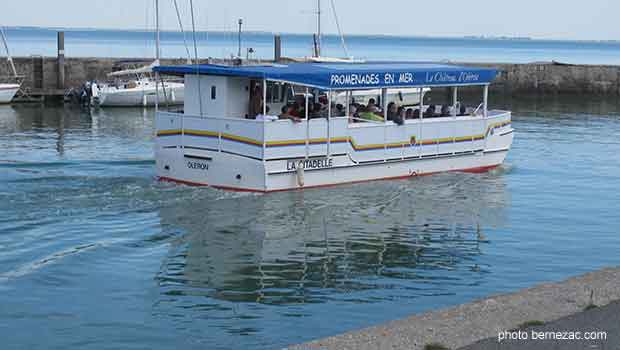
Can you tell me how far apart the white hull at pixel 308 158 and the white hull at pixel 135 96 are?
22150 millimetres

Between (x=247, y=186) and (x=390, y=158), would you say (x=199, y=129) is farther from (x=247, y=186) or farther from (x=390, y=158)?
(x=390, y=158)

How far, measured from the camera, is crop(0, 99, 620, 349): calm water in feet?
40.3

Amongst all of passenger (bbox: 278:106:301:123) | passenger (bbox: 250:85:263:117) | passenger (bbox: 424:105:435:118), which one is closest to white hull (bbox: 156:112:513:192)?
passenger (bbox: 278:106:301:123)

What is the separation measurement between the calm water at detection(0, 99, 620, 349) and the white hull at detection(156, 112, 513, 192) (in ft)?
1.22

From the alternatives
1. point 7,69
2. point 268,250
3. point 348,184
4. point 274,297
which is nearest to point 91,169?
point 348,184

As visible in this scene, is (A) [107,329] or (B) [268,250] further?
(B) [268,250]

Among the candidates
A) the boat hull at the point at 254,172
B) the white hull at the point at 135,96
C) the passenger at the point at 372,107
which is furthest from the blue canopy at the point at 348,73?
the white hull at the point at 135,96

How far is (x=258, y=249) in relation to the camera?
1664cm

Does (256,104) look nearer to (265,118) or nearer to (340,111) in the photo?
(265,118)

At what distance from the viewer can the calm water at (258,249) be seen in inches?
484

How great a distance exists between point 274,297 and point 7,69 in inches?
1461

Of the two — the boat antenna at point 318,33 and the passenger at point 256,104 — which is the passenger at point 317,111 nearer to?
the passenger at point 256,104

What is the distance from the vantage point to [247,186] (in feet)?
68.0

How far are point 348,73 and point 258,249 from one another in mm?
6588
